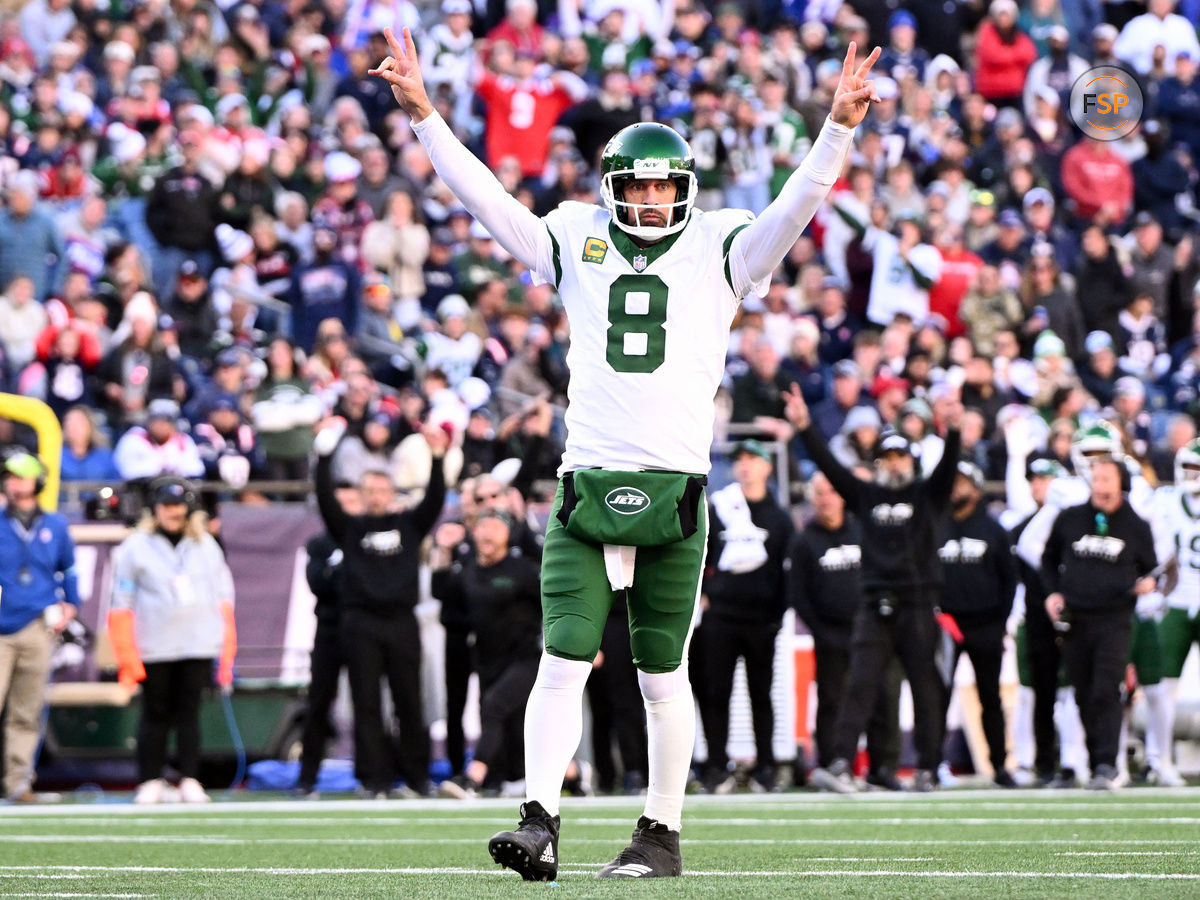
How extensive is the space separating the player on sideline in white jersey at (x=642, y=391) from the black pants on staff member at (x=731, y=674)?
6909 millimetres

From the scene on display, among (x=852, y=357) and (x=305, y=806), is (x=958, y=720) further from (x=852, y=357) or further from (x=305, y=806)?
(x=305, y=806)

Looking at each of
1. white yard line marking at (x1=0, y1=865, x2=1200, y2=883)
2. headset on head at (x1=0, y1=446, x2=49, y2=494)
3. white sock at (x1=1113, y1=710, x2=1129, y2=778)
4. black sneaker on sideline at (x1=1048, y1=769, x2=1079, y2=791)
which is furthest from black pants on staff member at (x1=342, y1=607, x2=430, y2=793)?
white yard line marking at (x1=0, y1=865, x2=1200, y2=883)

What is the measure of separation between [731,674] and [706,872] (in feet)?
23.0

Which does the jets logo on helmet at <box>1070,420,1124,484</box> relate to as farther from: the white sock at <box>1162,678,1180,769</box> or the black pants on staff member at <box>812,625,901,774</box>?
the black pants on staff member at <box>812,625,901,774</box>

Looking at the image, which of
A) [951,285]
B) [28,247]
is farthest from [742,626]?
[28,247]

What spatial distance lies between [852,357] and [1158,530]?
4.00 metres

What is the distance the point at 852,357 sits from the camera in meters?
17.2

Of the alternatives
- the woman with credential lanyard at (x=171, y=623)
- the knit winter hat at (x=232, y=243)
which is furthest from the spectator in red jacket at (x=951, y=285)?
the woman with credential lanyard at (x=171, y=623)

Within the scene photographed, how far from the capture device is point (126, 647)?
41.7ft

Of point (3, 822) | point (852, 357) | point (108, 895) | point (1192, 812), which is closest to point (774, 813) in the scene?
point (1192, 812)

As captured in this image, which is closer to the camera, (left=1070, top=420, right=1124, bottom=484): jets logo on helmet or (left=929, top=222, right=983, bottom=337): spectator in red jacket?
(left=1070, top=420, right=1124, bottom=484): jets logo on helmet

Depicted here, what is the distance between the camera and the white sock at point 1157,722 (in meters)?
12.8

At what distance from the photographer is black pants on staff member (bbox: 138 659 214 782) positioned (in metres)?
12.4

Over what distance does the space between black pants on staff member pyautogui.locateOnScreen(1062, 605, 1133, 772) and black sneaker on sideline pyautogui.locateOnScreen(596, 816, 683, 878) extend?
6565mm
